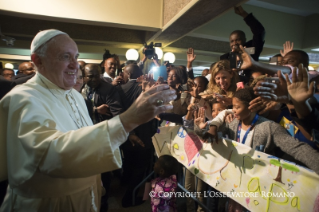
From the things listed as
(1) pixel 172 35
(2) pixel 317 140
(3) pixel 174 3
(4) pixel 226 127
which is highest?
(3) pixel 174 3

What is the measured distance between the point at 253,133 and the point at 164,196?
1223 millimetres

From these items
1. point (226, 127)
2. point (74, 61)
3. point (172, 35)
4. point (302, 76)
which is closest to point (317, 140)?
point (302, 76)

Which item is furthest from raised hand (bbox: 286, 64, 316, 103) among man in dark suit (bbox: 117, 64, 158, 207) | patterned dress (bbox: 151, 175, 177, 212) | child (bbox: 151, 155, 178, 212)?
man in dark suit (bbox: 117, 64, 158, 207)

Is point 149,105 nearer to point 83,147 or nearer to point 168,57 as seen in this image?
point 83,147

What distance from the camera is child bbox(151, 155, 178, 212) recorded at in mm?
2010

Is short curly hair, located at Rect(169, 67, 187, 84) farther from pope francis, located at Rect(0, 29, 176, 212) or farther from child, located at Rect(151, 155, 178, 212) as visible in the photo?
pope francis, located at Rect(0, 29, 176, 212)

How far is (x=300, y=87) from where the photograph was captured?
1.10 m

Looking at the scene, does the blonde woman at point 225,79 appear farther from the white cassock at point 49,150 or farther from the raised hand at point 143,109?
the white cassock at point 49,150

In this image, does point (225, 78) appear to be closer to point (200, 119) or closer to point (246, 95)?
point (246, 95)

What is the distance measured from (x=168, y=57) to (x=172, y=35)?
1215 millimetres

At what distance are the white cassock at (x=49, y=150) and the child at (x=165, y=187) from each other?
3.06ft

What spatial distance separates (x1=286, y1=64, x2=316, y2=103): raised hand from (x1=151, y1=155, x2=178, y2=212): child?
1.43 m

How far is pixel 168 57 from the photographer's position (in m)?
5.64

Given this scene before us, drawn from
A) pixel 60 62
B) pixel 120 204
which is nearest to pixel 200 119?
pixel 60 62
